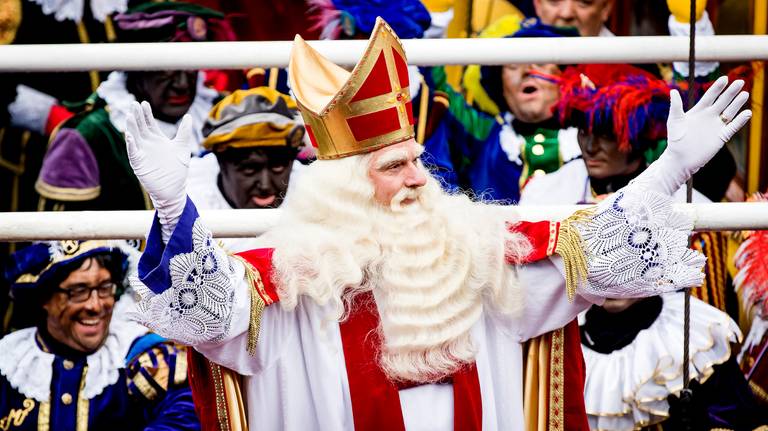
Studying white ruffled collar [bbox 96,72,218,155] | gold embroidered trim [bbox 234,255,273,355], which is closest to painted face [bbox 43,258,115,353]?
white ruffled collar [bbox 96,72,218,155]

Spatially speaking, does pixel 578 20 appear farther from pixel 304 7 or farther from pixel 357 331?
pixel 357 331

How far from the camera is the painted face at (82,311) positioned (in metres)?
3.70

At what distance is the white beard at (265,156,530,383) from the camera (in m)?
2.43

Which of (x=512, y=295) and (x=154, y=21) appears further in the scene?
(x=154, y=21)

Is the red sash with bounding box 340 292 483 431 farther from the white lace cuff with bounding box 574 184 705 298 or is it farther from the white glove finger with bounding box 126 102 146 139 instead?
the white glove finger with bounding box 126 102 146 139

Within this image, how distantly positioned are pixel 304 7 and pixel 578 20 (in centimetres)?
99

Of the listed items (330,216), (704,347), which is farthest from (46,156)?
(704,347)

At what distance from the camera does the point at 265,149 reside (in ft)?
12.5

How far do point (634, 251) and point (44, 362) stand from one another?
220cm

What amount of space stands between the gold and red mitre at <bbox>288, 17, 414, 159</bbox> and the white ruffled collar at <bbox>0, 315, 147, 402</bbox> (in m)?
1.47

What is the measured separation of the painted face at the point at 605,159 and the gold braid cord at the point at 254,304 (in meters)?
1.81

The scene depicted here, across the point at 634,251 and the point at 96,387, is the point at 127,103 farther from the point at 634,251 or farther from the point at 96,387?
the point at 634,251

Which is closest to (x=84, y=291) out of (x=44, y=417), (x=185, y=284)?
(x=44, y=417)

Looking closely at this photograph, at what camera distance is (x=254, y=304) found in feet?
7.60
